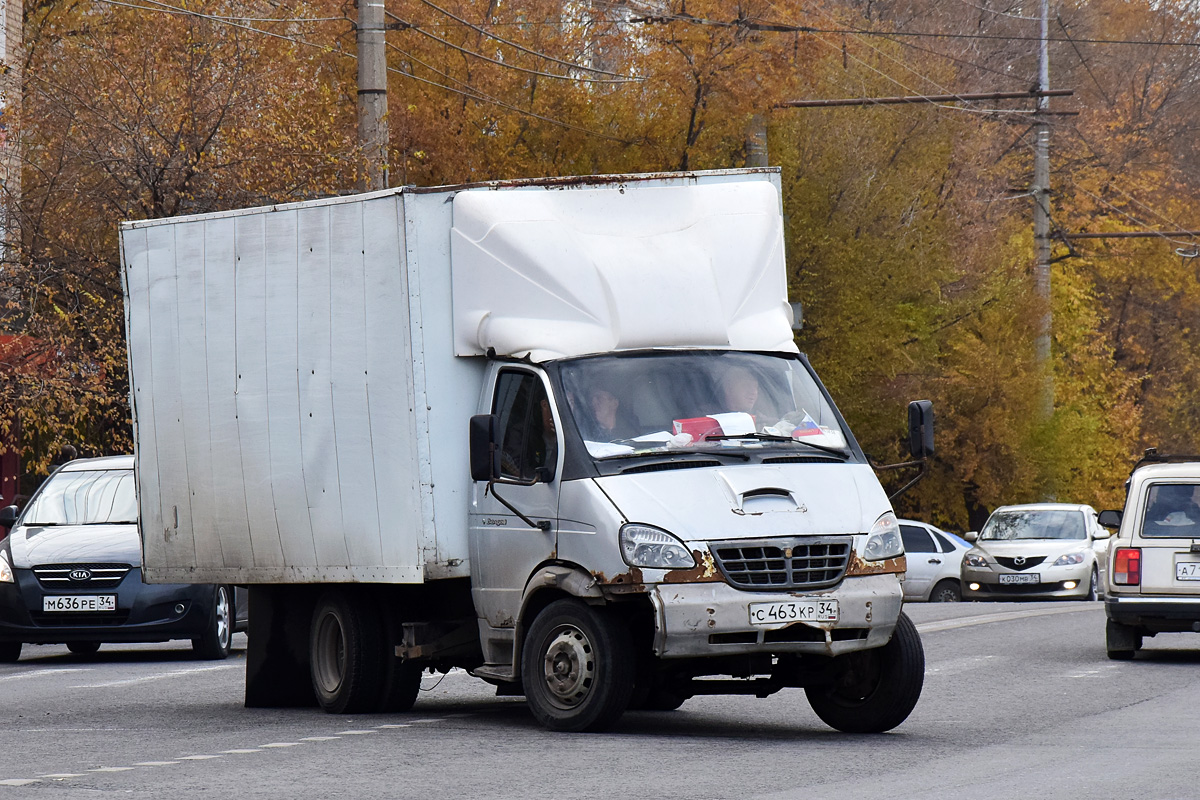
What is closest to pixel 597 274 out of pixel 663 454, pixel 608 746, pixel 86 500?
pixel 663 454

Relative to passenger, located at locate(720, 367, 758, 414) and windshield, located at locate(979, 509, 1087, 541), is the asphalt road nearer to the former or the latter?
passenger, located at locate(720, 367, 758, 414)

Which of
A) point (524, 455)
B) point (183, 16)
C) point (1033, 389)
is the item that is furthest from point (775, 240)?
point (1033, 389)

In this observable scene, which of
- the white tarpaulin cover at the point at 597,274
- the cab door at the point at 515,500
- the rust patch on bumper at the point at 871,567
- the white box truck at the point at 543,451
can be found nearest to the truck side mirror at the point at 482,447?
the white box truck at the point at 543,451

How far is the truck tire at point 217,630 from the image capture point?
18266 mm

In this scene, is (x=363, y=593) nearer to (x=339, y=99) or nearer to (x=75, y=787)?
(x=75, y=787)

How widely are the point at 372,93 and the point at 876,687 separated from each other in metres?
11.5

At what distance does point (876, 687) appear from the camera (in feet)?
37.2

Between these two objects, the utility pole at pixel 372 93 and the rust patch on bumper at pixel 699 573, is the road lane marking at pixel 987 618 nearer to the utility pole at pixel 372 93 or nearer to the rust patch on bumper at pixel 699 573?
the utility pole at pixel 372 93

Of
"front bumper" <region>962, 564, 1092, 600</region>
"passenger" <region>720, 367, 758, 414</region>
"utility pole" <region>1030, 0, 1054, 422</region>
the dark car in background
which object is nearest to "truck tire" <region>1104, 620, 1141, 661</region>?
"passenger" <region>720, 367, 758, 414</region>

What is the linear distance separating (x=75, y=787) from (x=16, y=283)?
16.0 metres

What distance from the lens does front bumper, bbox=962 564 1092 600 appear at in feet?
101

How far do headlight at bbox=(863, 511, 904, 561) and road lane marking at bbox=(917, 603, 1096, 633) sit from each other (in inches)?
456

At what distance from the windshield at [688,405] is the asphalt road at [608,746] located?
62.6 inches

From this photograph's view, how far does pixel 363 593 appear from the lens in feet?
41.4
